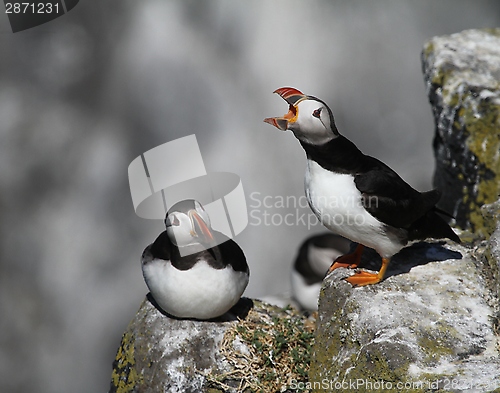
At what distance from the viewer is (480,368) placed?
319cm

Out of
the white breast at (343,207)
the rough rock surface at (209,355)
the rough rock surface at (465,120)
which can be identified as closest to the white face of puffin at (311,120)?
the white breast at (343,207)

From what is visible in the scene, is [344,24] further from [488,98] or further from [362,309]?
[362,309]

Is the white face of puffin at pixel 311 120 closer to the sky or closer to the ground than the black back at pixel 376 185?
closer to the sky

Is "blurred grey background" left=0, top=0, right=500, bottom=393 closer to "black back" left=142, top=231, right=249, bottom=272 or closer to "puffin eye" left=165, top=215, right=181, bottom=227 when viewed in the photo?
"black back" left=142, top=231, right=249, bottom=272

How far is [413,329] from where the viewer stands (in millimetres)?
3600

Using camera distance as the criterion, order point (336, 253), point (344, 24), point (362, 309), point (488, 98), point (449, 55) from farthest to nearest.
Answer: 1. point (344, 24)
2. point (336, 253)
3. point (449, 55)
4. point (488, 98)
5. point (362, 309)

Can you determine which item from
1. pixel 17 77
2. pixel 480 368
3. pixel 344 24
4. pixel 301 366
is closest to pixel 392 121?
pixel 344 24

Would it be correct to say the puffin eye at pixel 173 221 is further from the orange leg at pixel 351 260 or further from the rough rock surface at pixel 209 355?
the orange leg at pixel 351 260

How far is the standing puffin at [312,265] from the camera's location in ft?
23.3

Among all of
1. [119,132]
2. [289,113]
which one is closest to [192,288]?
[289,113]

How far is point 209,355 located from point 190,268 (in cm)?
61

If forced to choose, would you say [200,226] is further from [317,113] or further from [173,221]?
[317,113]

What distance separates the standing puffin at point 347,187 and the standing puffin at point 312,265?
9.97 feet

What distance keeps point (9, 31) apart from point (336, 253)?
503 centimetres
